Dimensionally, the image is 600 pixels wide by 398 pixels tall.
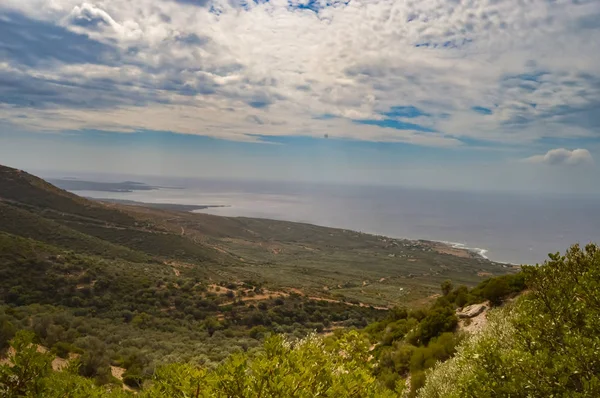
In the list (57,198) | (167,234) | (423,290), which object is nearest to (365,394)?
(423,290)

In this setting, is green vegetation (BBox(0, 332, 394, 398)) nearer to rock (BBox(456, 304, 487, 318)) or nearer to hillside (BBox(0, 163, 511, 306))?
rock (BBox(456, 304, 487, 318))

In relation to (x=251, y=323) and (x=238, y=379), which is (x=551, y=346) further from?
(x=251, y=323)

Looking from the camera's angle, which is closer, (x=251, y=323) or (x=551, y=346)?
(x=551, y=346)

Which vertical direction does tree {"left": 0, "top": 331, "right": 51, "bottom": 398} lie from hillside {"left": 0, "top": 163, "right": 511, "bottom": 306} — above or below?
above

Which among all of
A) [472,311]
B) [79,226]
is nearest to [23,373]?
[472,311]

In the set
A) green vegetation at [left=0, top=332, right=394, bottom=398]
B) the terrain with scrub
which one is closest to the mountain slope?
the terrain with scrub

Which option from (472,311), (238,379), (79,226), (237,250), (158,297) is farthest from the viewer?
(237,250)

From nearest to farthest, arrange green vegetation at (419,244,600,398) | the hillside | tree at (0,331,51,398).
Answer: green vegetation at (419,244,600,398) < tree at (0,331,51,398) < the hillside

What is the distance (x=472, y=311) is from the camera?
16.7 metres

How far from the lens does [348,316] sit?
3994 cm

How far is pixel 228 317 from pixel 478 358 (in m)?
31.9

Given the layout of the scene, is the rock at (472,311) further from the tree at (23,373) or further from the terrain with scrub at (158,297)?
the tree at (23,373)

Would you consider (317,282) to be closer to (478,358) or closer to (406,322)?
(406,322)

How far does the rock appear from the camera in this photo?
16.4m
